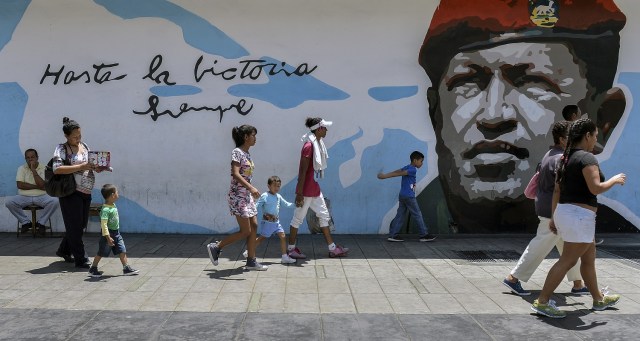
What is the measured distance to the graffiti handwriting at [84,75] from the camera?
31.4 feet

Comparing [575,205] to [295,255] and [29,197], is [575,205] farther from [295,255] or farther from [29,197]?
[29,197]

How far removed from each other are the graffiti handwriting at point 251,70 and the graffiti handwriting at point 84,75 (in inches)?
48.2

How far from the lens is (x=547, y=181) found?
19.0 feet

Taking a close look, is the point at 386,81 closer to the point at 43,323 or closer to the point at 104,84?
the point at 104,84

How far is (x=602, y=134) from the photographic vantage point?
9.64m

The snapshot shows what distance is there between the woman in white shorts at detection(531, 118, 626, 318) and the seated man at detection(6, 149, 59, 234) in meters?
7.45

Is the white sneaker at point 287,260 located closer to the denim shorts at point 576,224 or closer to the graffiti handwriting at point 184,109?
the graffiti handwriting at point 184,109

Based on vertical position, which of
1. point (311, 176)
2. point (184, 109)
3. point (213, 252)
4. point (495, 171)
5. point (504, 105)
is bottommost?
point (213, 252)

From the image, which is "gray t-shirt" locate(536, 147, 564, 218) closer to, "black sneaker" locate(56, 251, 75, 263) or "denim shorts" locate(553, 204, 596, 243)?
"denim shorts" locate(553, 204, 596, 243)

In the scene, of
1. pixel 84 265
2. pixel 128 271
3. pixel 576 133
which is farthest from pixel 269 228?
pixel 576 133

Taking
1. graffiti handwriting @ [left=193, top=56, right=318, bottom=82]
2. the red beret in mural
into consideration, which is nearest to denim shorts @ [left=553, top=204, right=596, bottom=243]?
the red beret in mural

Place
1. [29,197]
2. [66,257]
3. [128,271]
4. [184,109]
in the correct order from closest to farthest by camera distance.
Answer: [128,271] → [66,257] → [29,197] → [184,109]

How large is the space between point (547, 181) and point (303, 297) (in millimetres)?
2623

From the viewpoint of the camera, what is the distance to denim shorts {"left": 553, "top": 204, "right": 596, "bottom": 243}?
5.01m
